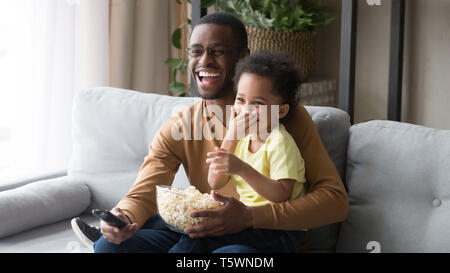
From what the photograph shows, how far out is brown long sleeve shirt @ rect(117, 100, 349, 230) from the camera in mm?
1114

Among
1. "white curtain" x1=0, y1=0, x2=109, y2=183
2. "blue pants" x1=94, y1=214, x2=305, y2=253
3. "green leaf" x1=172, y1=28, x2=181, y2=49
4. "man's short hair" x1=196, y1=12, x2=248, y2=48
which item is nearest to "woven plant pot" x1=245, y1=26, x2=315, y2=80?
"green leaf" x1=172, y1=28, x2=181, y2=49

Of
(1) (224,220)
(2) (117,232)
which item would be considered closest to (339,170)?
(1) (224,220)

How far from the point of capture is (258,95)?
3.65ft

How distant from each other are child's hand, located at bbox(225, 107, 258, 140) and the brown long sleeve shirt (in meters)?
0.13

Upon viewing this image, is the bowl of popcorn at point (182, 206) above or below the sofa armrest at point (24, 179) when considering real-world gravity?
above

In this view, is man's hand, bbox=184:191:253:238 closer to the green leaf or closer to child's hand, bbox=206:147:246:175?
→ child's hand, bbox=206:147:246:175

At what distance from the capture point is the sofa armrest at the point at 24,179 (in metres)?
1.66

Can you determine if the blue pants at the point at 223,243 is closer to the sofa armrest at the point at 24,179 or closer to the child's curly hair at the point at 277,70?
the child's curly hair at the point at 277,70

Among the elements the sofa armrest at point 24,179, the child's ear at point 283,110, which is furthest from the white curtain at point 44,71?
the child's ear at point 283,110

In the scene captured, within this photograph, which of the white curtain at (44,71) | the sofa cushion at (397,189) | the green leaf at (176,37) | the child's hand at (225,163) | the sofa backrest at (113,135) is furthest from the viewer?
the green leaf at (176,37)

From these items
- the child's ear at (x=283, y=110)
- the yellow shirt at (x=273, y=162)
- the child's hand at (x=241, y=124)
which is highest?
the child's ear at (x=283, y=110)

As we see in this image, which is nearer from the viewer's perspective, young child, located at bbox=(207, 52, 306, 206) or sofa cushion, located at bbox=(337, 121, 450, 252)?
young child, located at bbox=(207, 52, 306, 206)

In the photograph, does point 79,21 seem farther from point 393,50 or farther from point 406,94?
point 406,94

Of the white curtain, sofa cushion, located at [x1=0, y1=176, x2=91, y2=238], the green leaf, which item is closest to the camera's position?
sofa cushion, located at [x1=0, y1=176, x2=91, y2=238]
